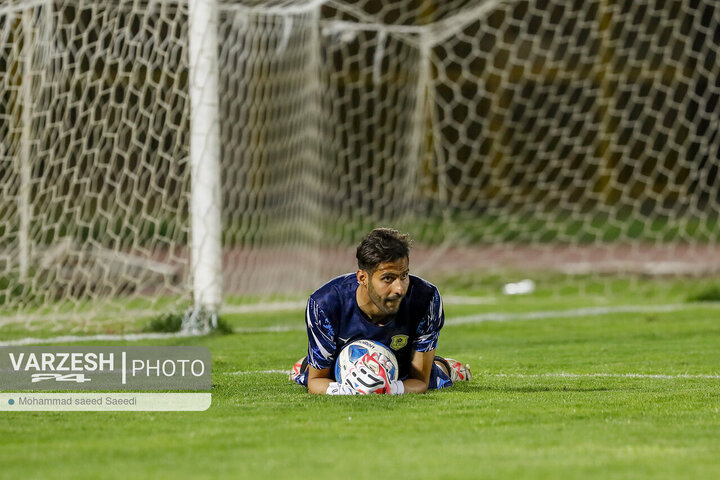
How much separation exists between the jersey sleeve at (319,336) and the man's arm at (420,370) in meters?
0.39

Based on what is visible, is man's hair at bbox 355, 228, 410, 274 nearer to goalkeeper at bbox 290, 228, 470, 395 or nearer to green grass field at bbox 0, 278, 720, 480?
goalkeeper at bbox 290, 228, 470, 395

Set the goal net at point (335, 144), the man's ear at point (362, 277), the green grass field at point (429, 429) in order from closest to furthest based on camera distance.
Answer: the green grass field at point (429, 429), the man's ear at point (362, 277), the goal net at point (335, 144)

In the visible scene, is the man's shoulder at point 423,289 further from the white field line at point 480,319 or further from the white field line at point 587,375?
the white field line at point 480,319

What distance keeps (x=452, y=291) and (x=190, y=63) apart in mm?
5059

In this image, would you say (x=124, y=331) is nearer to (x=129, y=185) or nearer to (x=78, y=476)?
(x=129, y=185)

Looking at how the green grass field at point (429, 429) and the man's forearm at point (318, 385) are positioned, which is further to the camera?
the man's forearm at point (318, 385)

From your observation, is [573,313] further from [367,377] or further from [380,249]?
[380,249]

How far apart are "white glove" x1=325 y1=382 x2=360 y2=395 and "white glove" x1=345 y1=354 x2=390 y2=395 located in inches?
0.8

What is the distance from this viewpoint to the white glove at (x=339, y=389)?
5098 mm

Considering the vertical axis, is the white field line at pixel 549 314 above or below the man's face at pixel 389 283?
below

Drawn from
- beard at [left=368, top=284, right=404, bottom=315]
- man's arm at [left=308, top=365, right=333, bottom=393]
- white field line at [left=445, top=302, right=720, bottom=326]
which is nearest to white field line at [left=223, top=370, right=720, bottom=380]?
man's arm at [left=308, top=365, right=333, bottom=393]

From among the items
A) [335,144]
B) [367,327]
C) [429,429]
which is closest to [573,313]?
[367,327]

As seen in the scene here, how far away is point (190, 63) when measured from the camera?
27.7 ft

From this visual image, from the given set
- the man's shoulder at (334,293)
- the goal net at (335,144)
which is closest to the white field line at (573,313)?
the goal net at (335,144)
